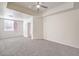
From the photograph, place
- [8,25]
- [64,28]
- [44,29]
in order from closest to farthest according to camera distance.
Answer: [64,28]
[44,29]
[8,25]

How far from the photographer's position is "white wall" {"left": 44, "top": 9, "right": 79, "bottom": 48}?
4739mm

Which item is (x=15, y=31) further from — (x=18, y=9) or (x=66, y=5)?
(x=66, y=5)

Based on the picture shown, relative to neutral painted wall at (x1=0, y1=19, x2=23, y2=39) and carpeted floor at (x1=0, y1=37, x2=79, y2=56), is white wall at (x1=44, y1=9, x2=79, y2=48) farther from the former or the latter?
neutral painted wall at (x1=0, y1=19, x2=23, y2=39)

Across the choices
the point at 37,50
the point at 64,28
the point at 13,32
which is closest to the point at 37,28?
the point at 64,28

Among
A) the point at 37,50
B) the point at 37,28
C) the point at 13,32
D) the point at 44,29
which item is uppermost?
the point at 37,28

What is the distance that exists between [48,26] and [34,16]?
1.63 metres

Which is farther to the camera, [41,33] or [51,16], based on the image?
[41,33]

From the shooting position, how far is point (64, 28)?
5.53m

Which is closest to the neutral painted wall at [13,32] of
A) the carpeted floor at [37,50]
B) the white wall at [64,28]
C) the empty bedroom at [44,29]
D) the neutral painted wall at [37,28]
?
the empty bedroom at [44,29]

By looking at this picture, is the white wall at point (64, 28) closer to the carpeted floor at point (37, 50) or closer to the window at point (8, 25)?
the carpeted floor at point (37, 50)

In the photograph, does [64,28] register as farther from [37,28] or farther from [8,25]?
[8,25]

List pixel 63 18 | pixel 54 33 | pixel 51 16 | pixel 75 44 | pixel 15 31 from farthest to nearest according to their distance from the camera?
pixel 15 31
pixel 51 16
pixel 54 33
pixel 63 18
pixel 75 44

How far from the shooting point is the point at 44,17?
7812 millimetres

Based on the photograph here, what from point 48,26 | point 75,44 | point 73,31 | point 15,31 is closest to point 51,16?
point 48,26
